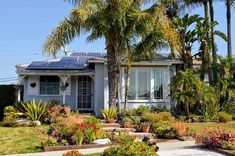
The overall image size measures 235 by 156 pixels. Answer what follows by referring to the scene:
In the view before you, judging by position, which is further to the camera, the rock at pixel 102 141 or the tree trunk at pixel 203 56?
the tree trunk at pixel 203 56

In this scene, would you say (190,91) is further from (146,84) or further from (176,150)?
(176,150)

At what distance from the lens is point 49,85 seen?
26188mm

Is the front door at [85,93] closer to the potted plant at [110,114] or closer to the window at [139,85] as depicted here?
the window at [139,85]

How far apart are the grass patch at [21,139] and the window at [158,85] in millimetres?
8427

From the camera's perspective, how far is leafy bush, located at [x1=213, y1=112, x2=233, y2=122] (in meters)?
21.3

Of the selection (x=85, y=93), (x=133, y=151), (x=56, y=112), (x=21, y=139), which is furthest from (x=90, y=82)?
(x=133, y=151)

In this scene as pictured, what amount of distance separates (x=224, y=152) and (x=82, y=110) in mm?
14532

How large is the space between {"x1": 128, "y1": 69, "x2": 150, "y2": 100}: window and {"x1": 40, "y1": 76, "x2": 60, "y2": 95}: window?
5.50 m

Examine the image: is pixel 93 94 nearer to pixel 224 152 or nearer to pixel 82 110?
pixel 82 110

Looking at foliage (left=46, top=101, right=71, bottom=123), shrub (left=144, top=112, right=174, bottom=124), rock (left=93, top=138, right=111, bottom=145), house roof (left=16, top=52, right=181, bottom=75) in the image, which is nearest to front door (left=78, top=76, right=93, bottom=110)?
house roof (left=16, top=52, right=181, bottom=75)

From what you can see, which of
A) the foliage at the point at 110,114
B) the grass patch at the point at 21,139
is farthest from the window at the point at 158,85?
the grass patch at the point at 21,139

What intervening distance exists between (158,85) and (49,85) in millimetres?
7563

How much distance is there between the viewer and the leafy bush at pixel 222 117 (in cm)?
2135

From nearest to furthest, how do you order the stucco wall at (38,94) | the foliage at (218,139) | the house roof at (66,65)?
the foliage at (218,139)
the house roof at (66,65)
the stucco wall at (38,94)
